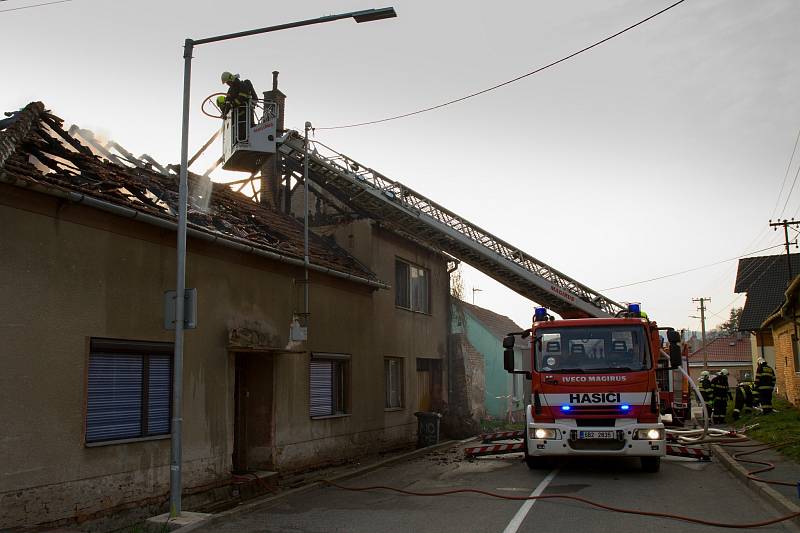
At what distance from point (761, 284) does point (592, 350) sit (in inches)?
1264

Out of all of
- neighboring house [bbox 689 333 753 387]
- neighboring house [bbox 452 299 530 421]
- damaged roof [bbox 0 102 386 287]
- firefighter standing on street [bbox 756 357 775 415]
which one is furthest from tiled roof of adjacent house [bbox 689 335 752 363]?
damaged roof [bbox 0 102 386 287]

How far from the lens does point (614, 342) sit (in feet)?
38.9

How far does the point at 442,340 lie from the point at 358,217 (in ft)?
17.8

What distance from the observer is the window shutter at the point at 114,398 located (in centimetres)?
841

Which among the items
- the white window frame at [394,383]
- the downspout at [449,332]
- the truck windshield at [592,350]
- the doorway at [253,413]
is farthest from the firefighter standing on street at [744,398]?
the doorway at [253,413]

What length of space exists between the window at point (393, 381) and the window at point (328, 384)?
235cm

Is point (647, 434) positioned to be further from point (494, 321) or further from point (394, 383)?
point (494, 321)

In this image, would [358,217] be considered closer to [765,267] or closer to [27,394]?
[27,394]

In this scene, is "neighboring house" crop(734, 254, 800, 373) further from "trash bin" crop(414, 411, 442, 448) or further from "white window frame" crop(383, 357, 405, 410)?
"white window frame" crop(383, 357, 405, 410)

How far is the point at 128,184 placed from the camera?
10.0m

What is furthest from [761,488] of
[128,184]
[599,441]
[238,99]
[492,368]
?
[492,368]

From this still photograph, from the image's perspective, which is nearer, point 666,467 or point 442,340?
point 666,467

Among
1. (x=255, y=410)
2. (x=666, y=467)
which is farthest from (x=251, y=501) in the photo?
(x=666, y=467)

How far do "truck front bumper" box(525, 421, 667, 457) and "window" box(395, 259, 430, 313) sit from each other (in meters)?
7.05
